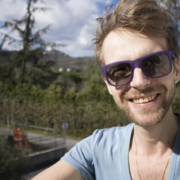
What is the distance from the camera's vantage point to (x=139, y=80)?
1.20 m

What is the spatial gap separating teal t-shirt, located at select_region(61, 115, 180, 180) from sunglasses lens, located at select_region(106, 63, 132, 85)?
1.18 feet

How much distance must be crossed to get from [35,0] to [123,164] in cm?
2084

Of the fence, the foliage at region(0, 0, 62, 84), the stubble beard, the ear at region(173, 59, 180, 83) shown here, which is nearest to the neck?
the stubble beard

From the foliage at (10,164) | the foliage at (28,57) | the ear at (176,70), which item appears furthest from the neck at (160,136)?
the foliage at (28,57)

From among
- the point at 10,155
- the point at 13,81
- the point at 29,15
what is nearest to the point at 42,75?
the point at 13,81

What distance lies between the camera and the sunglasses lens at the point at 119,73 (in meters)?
1.26

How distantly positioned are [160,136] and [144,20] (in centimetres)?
64

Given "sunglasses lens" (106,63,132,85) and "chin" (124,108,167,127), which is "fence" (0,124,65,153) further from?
"chin" (124,108,167,127)

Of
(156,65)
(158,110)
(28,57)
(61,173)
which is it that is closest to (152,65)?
(156,65)

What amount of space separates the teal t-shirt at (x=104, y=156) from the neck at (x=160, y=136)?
47 millimetres

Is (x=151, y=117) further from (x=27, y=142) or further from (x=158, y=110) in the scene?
(x=27, y=142)

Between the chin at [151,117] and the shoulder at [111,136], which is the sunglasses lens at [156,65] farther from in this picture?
the shoulder at [111,136]

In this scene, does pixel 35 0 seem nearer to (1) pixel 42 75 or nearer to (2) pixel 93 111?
(1) pixel 42 75

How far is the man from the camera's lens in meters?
1.21
